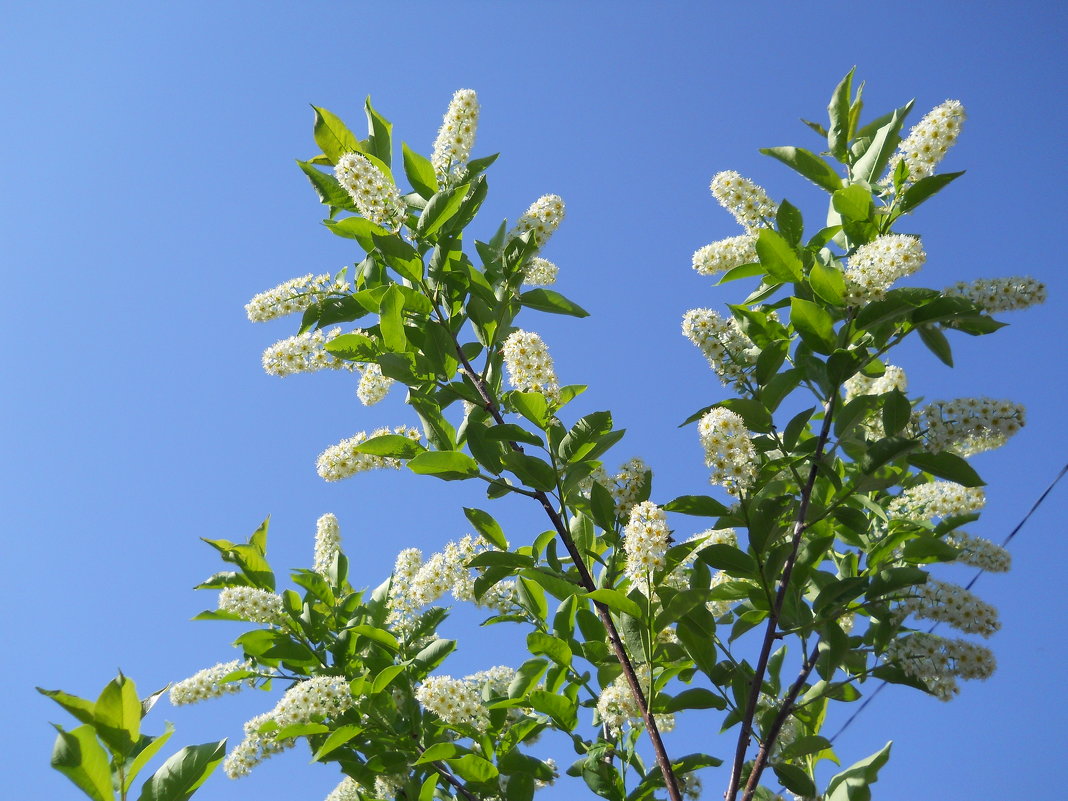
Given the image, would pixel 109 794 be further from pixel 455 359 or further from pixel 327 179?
pixel 327 179

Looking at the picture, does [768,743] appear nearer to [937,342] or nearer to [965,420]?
[965,420]

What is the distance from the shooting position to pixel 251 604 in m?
3.14

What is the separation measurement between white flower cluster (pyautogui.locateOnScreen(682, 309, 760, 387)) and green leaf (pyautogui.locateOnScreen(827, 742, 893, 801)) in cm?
125

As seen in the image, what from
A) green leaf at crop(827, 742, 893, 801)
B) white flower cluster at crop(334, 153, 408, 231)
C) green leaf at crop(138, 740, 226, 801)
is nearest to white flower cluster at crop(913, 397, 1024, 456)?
green leaf at crop(827, 742, 893, 801)

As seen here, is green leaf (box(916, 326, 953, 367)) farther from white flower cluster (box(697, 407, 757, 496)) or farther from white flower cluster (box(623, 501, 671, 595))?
white flower cluster (box(623, 501, 671, 595))

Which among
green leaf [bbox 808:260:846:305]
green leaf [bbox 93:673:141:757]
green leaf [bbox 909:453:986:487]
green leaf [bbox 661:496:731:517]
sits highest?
green leaf [bbox 808:260:846:305]

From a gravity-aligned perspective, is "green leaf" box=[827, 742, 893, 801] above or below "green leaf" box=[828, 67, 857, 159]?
below

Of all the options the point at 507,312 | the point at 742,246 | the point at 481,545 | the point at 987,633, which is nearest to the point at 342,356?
the point at 507,312

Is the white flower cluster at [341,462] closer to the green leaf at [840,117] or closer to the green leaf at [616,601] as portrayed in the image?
the green leaf at [616,601]

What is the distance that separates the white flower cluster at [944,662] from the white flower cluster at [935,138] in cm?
157

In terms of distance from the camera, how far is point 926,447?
2.71 metres

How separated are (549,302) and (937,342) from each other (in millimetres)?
1358

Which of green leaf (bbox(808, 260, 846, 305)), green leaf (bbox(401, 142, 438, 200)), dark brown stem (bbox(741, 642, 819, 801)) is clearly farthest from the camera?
green leaf (bbox(401, 142, 438, 200))

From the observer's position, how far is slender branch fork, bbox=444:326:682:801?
2381 millimetres
